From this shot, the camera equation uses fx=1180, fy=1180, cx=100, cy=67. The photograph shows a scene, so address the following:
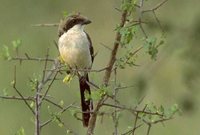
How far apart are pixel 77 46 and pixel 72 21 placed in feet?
0.57

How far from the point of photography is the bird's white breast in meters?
6.05

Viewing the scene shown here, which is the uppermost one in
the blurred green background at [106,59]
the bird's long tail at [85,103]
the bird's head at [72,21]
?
the bird's head at [72,21]

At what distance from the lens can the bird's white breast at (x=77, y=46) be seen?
6.05 meters

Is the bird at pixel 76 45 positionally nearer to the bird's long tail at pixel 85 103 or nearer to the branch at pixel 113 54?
the bird's long tail at pixel 85 103

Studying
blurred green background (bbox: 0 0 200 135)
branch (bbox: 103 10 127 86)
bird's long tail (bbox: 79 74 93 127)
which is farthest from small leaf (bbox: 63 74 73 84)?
branch (bbox: 103 10 127 86)

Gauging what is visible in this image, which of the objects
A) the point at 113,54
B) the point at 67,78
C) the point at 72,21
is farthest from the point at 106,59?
the point at 113,54

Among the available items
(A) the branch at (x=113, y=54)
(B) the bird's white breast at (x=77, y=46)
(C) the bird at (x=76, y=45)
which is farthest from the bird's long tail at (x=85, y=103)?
(A) the branch at (x=113, y=54)

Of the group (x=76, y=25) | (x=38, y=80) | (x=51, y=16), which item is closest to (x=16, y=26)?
(x=51, y=16)

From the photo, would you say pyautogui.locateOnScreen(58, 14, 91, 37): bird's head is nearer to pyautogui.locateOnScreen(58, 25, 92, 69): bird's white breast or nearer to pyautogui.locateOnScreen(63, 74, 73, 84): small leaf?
pyautogui.locateOnScreen(58, 25, 92, 69): bird's white breast

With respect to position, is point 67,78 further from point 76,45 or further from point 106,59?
point 106,59

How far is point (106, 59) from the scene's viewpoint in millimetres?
9781

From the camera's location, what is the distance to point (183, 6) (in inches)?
337

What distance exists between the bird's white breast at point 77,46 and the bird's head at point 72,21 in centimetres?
2

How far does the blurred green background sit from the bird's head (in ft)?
1.33
